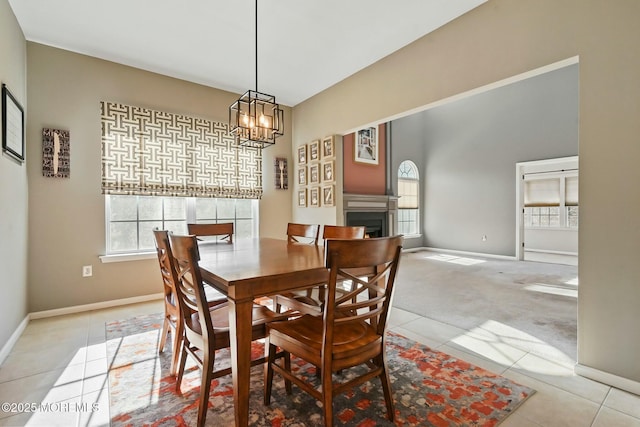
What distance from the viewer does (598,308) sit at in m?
1.84

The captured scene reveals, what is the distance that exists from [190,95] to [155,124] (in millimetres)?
639

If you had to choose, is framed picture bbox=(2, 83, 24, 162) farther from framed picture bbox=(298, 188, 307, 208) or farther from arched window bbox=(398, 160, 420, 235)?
arched window bbox=(398, 160, 420, 235)

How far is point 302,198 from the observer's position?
14.8 ft

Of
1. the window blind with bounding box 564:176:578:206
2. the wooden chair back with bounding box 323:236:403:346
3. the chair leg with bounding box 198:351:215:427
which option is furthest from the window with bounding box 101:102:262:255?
the window blind with bounding box 564:176:578:206

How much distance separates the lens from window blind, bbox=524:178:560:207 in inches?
247

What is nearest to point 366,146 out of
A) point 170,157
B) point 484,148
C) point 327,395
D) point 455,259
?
point 484,148

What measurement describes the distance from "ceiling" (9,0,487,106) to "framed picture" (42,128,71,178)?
3.01 ft

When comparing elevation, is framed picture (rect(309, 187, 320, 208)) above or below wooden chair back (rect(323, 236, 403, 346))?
above

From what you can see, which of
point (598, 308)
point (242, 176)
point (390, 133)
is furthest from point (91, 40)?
point (390, 133)

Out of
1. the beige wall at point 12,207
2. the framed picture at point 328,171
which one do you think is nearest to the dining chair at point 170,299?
the beige wall at point 12,207

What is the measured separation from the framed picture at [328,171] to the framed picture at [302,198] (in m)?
0.48

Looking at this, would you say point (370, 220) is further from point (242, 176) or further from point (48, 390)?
point (48, 390)

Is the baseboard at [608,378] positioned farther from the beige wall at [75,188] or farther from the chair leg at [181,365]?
the beige wall at [75,188]

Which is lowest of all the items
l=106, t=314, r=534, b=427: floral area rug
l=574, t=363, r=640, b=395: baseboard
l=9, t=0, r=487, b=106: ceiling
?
l=106, t=314, r=534, b=427: floral area rug
